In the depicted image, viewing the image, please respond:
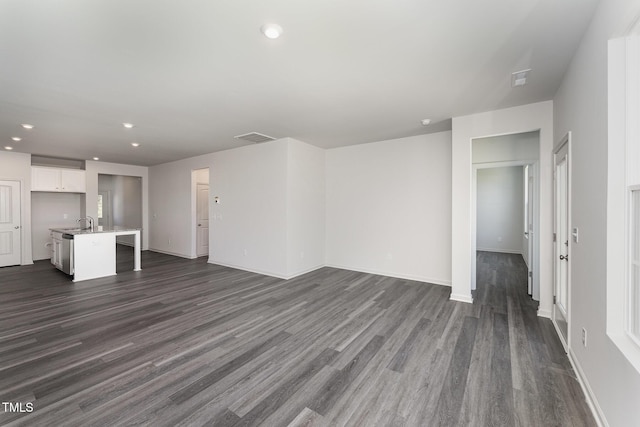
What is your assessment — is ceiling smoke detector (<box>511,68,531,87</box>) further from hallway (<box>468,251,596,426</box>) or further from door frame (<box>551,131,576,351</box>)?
hallway (<box>468,251,596,426</box>)

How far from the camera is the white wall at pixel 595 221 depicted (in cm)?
147

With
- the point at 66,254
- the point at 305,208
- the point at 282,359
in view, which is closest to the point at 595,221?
the point at 282,359

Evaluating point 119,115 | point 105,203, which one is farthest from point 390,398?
point 105,203

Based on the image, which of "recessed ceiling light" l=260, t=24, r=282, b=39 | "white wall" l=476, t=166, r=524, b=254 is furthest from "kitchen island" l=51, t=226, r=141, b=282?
"white wall" l=476, t=166, r=524, b=254

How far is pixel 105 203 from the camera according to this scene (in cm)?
931

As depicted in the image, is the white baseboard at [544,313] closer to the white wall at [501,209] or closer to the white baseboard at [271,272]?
the white baseboard at [271,272]

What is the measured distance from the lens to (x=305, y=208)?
219 inches

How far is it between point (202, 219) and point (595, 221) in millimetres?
7728

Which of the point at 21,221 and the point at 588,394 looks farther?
the point at 21,221

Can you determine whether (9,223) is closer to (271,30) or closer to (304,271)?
(304,271)

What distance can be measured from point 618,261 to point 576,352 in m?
1.17

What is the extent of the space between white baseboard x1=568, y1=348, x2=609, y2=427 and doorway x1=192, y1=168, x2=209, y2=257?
744 centimetres

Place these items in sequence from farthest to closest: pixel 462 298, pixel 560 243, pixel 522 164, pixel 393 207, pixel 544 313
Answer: pixel 393 207
pixel 522 164
pixel 462 298
pixel 544 313
pixel 560 243

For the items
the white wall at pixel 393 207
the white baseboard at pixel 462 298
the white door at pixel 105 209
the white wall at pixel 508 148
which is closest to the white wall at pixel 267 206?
the white wall at pixel 393 207
